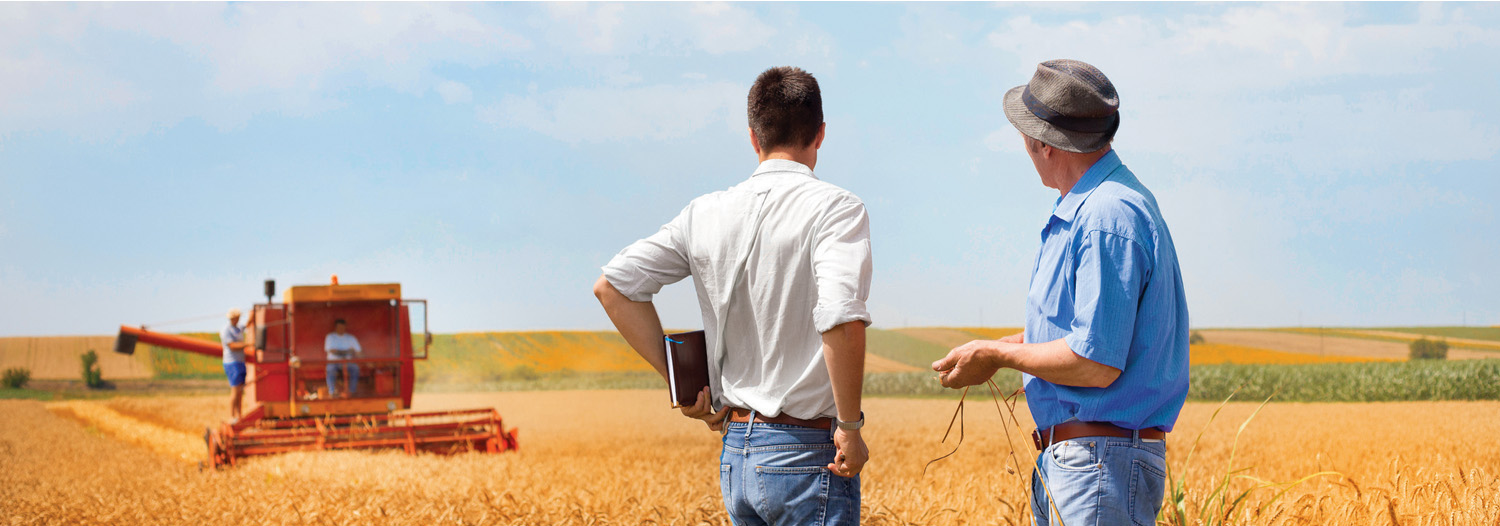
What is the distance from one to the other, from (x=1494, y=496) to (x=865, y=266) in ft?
11.0

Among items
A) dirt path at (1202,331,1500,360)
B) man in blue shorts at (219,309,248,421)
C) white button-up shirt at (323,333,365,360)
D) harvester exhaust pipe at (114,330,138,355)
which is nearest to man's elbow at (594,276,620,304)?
white button-up shirt at (323,333,365,360)

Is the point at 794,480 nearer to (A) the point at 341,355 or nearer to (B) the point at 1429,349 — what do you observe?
(A) the point at 341,355

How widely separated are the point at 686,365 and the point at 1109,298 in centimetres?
117

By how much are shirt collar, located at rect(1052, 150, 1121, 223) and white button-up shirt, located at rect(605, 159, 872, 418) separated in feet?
1.52

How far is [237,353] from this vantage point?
1403 cm

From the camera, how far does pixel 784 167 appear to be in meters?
2.57

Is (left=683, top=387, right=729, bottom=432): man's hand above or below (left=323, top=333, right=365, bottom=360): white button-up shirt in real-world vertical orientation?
below

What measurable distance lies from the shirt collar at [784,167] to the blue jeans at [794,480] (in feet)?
2.12

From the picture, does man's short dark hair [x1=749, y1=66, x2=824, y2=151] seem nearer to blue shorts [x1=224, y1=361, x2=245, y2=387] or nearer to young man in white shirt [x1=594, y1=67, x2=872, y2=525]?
young man in white shirt [x1=594, y1=67, x2=872, y2=525]

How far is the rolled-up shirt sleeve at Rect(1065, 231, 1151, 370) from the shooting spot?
2094mm

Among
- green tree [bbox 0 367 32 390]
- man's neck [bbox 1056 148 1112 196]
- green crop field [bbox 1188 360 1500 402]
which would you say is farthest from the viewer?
green tree [bbox 0 367 32 390]

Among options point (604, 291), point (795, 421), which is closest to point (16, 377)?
point (604, 291)

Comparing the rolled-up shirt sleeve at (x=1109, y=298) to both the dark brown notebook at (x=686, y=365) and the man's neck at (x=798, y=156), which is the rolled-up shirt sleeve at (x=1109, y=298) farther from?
the dark brown notebook at (x=686, y=365)

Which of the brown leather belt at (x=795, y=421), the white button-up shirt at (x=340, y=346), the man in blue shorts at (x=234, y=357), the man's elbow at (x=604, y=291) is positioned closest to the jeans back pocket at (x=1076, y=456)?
the brown leather belt at (x=795, y=421)
